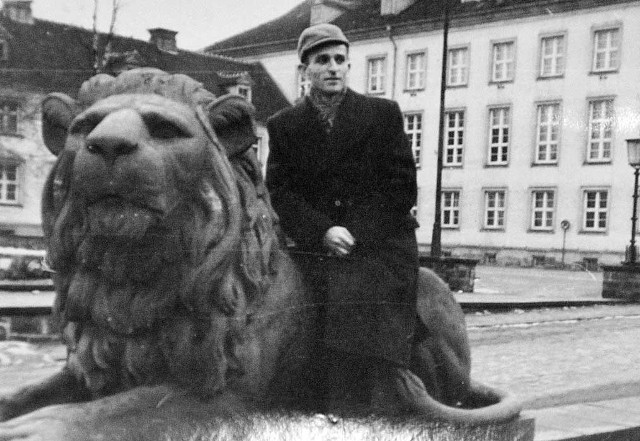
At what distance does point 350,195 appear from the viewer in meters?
2.39

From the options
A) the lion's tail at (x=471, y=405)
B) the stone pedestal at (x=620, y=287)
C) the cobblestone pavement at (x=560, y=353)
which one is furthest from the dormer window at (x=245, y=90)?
the stone pedestal at (x=620, y=287)

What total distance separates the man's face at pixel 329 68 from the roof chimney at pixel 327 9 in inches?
4.2

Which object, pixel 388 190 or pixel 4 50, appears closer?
pixel 4 50

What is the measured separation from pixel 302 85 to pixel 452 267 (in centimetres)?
105

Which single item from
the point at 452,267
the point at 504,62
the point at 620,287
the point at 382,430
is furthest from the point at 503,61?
the point at 620,287

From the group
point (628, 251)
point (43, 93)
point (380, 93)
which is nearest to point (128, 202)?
point (43, 93)

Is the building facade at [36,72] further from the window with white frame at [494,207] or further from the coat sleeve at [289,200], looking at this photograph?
the window with white frame at [494,207]

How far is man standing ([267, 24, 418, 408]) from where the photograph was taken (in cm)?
234

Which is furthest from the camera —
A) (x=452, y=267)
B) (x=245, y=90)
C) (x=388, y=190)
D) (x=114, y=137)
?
(x=452, y=267)

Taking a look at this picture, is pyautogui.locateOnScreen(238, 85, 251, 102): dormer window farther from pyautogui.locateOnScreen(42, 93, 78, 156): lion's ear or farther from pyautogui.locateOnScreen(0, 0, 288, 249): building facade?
pyautogui.locateOnScreen(42, 93, 78, 156): lion's ear

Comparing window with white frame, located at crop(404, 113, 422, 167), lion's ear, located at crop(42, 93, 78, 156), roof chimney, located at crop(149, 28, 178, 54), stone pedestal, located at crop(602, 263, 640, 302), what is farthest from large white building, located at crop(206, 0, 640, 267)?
stone pedestal, located at crop(602, 263, 640, 302)

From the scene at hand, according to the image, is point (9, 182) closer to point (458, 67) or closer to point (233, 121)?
point (233, 121)

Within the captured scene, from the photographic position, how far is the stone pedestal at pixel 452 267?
118 inches

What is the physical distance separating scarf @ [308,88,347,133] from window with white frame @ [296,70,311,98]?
6 centimetres
